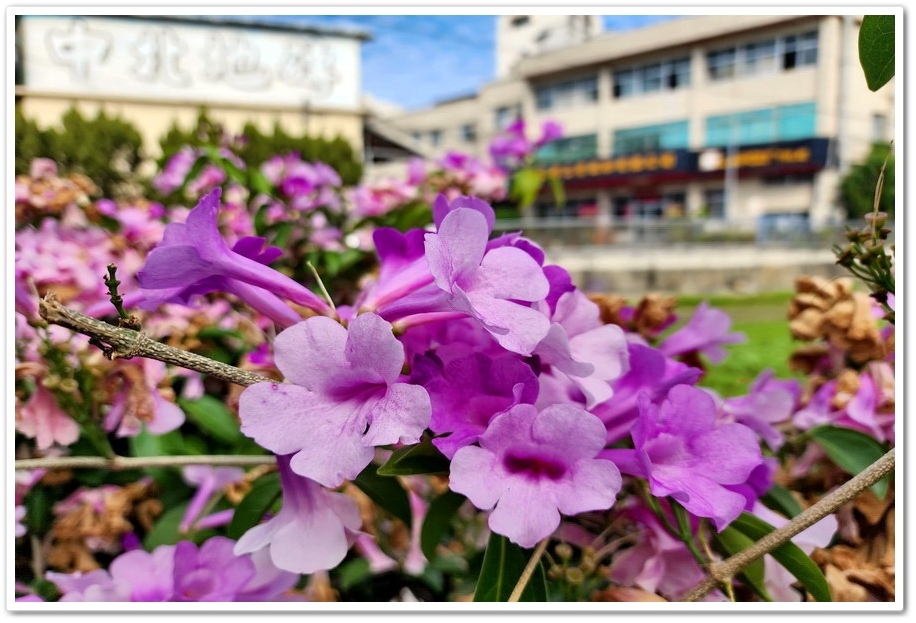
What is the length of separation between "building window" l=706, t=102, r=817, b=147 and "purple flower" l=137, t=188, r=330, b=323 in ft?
16.6

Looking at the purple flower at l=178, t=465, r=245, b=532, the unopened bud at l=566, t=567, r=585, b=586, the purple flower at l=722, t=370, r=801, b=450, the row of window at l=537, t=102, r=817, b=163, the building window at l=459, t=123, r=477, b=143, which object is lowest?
the purple flower at l=178, t=465, r=245, b=532

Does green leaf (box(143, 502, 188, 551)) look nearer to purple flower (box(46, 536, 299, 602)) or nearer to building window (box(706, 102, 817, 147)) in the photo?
purple flower (box(46, 536, 299, 602))

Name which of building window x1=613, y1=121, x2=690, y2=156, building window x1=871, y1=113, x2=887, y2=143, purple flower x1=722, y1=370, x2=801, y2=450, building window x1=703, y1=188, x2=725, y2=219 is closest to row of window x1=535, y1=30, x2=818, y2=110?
building window x1=871, y1=113, x2=887, y2=143

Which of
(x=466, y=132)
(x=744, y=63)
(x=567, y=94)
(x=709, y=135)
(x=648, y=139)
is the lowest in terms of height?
(x=466, y=132)

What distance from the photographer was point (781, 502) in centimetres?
57

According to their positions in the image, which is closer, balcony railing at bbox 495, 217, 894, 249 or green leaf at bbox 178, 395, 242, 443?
green leaf at bbox 178, 395, 242, 443

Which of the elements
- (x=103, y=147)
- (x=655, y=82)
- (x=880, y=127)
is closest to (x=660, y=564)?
(x=880, y=127)

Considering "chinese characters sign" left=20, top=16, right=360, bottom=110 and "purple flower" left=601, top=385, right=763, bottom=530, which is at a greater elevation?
"chinese characters sign" left=20, top=16, right=360, bottom=110

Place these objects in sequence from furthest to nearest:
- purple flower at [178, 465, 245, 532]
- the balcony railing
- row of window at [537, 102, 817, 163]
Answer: row of window at [537, 102, 817, 163], the balcony railing, purple flower at [178, 465, 245, 532]

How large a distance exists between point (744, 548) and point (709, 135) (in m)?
13.2

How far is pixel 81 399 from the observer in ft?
2.05

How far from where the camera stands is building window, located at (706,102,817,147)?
662 centimetres

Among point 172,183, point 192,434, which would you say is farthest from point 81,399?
point 172,183

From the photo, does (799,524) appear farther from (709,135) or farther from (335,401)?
(709,135)
